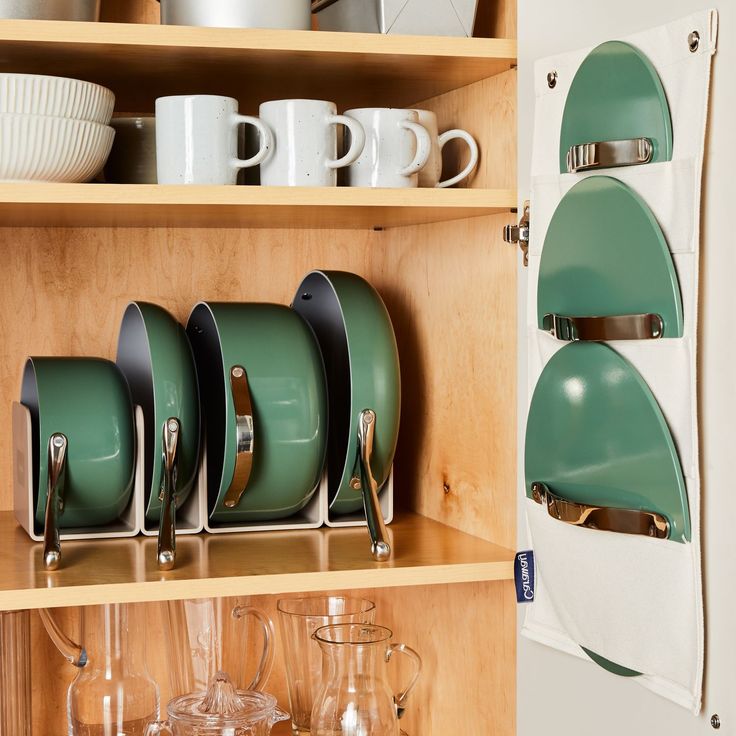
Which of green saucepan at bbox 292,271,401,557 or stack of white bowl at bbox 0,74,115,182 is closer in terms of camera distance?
stack of white bowl at bbox 0,74,115,182

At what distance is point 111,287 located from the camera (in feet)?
4.48

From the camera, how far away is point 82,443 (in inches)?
44.4

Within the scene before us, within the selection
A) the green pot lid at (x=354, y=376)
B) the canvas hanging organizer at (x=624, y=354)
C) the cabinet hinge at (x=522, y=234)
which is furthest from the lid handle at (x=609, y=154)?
the green pot lid at (x=354, y=376)

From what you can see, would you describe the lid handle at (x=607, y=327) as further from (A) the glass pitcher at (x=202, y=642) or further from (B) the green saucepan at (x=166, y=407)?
(A) the glass pitcher at (x=202, y=642)

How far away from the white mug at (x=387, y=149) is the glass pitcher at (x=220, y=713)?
56 cm

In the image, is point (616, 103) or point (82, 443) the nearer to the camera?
point (616, 103)

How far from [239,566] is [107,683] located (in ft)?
0.97

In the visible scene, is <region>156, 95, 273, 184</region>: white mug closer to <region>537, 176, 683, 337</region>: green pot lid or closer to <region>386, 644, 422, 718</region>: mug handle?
<region>537, 176, 683, 337</region>: green pot lid

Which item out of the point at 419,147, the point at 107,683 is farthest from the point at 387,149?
the point at 107,683

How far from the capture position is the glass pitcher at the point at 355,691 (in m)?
1.17

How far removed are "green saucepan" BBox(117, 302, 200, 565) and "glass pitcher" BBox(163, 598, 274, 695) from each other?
113mm

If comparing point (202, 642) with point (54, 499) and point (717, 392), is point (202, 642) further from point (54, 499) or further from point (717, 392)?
point (717, 392)

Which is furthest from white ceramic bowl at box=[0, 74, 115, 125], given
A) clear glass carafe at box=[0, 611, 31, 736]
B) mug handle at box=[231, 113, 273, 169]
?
clear glass carafe at box=[0, 611, 31, 736]

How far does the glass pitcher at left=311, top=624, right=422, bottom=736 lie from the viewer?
1.17m
